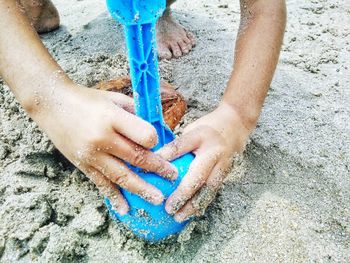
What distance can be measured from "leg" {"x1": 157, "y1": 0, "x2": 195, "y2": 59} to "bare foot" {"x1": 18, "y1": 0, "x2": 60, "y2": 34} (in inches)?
21.9

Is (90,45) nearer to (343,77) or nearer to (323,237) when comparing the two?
(343,77)

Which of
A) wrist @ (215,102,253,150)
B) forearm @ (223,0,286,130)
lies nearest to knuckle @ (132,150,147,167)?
wrist @ (215,102,253,150)

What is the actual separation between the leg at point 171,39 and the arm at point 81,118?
86 cm

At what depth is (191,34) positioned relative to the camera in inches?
83.5

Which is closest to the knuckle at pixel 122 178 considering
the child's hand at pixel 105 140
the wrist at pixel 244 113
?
the child's hand at pixel 105 140

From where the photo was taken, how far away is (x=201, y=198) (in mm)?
1070

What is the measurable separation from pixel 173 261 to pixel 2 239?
1.52 ft

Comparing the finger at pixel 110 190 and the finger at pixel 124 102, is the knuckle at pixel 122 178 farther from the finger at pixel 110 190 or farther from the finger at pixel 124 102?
the finger at pixel 124 102

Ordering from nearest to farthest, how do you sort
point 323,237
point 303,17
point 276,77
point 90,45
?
point 323,237, point 276,77, point 90,45, point 303,17

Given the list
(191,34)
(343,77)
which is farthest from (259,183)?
(191,34)

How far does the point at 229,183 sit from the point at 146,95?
46 centimetres

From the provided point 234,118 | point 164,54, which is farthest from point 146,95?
point 164,54

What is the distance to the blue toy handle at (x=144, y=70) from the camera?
0.93 m

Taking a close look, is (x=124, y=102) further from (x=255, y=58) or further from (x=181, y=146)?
(x=255, y=58)
